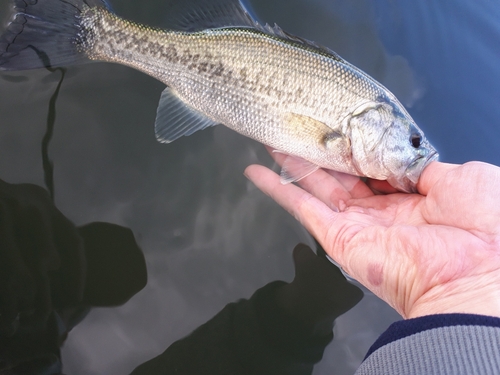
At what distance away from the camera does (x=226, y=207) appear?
2.47 metres

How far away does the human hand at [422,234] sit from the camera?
1522 mm

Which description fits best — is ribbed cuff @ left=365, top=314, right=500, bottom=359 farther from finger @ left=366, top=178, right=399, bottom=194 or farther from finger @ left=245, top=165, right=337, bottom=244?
finger @ left=366, top=178, right=399, bottom=194

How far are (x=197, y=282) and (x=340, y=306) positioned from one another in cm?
98

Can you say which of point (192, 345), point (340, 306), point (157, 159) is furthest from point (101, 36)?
point (340, 306)

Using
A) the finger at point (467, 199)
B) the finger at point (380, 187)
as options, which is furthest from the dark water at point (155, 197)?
the finger at point (467, 199)

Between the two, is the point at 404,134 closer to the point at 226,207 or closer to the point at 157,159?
the point at 226,207

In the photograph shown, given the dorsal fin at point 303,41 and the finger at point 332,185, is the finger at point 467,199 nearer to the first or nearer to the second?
the finger at point 332,185

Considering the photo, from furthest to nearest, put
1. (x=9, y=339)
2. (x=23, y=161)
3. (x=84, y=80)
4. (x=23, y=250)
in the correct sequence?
(x=84, y=80), (x=23, y=161), (x=23, y=250), (x=9, y=339)

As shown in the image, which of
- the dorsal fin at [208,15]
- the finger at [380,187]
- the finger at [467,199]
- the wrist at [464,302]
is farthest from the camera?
the finger at [380,187]

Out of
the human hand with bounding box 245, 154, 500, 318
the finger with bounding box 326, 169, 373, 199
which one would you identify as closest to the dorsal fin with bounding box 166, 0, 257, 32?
the human hand with bounding box 245, 154, 500, 318

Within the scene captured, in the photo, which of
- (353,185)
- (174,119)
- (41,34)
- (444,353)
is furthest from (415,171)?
(41,34)

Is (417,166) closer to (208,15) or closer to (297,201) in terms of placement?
(297,201)

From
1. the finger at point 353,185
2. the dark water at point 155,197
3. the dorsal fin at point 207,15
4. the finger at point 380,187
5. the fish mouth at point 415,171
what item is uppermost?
the dorsal fin at point 207,15

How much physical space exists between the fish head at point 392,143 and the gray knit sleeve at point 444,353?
3.82 feet
